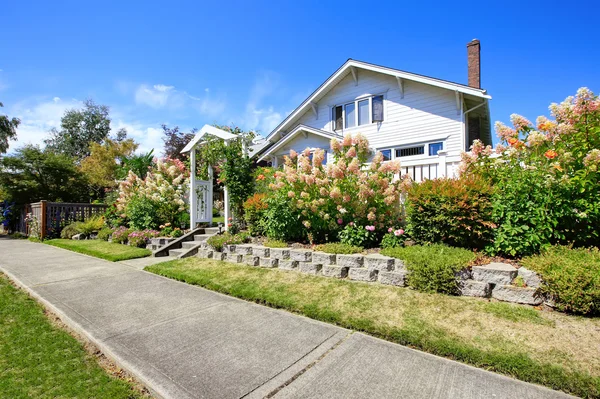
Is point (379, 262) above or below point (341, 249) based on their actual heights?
below

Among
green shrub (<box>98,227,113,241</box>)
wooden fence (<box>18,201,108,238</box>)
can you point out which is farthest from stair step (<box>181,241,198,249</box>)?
wooden fence (<box>18,201,108,238</box>)

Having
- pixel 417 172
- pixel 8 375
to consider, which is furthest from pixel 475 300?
pixel 8 375

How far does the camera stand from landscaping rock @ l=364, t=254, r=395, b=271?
4.31 metres

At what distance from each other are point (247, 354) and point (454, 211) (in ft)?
11.0

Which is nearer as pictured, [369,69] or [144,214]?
[144,214]

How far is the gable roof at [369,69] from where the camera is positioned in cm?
1059

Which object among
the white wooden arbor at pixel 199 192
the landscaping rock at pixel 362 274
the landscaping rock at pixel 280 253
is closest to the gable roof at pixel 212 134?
the white wooden arbor at pixel 199 192

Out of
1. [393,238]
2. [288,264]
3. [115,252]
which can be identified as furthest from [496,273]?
[115,252]

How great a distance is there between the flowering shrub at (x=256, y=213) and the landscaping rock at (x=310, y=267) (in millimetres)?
2006

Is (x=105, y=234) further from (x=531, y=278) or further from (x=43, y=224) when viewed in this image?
(x=531, y=278)

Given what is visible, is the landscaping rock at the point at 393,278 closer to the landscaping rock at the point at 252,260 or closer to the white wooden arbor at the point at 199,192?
the landscaping rock at the point at 252,260

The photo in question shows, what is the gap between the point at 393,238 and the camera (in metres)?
5.18

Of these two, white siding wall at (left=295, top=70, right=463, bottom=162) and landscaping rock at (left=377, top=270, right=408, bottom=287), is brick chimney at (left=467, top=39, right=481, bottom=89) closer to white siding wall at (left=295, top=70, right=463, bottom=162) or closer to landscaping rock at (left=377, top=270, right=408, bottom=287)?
white siding wall at (left=295, top=70, right=463, bottom=162)

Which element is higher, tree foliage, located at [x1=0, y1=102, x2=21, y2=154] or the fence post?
tree foliage, located at [x1=0, y1=102, x2=21, y2=154]
